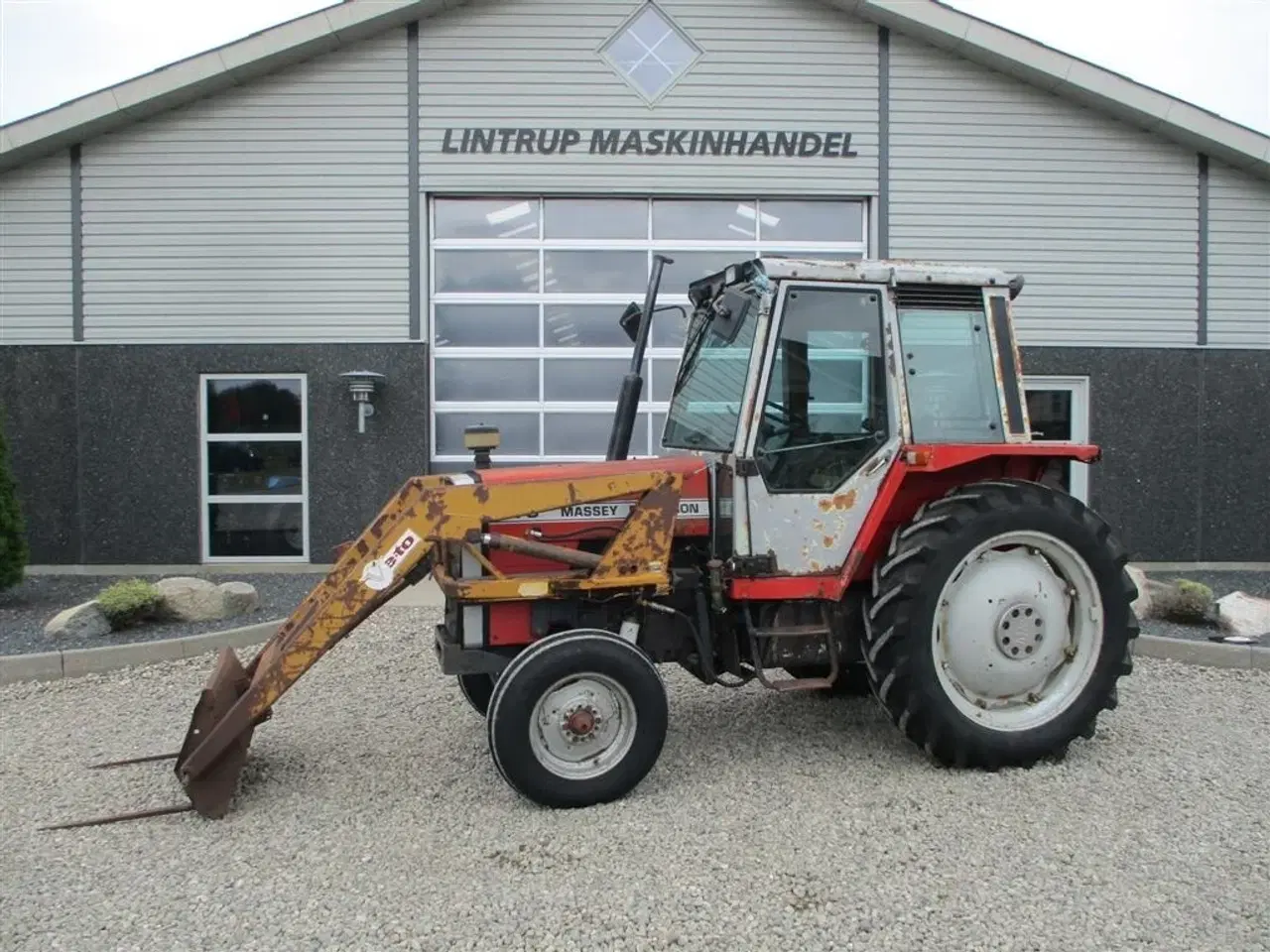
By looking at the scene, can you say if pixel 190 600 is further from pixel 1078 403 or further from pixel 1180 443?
pixel 1180 443

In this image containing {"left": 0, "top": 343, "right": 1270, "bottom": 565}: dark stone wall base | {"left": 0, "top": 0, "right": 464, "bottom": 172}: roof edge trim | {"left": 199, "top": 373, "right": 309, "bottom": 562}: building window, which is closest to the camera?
{"left": 0, "top": 0, "right": 464, "bottom": 172}: roof edge trim

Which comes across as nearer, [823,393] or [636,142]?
[823,393]

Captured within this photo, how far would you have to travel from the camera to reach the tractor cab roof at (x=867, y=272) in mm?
4781

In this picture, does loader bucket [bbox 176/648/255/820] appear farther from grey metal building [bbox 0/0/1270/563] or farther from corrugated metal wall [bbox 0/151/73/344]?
corrugated metal wall [bbox 0/151/73/344]

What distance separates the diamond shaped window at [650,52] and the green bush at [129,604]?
680cm

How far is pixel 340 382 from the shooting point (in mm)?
10664

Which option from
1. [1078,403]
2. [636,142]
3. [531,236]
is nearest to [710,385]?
[531,236]

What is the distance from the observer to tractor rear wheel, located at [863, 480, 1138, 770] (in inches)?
182

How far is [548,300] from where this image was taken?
10914 mm

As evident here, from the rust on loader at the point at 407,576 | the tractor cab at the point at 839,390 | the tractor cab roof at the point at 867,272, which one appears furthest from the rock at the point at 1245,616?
the rust on loader at the point at 407,576

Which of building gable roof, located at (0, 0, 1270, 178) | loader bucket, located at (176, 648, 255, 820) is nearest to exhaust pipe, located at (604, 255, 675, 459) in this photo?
loader bucket, located at (176, 648, 255, 820)

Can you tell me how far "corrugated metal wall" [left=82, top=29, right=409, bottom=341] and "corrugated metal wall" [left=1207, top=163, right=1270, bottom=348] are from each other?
28.1 feet

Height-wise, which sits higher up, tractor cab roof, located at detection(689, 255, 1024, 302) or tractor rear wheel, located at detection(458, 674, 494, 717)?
tractor cab roof, located at detection(689, 255, 1024, 302)

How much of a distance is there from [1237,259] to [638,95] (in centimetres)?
662
